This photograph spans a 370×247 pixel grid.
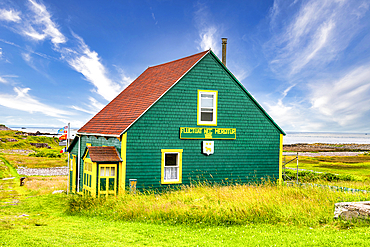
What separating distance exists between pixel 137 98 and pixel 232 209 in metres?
10.4

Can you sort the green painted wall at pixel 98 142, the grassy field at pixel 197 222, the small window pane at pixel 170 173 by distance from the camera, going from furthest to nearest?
the small window pane at pixel 170 173, the green painted wall at pixel 98 142, the grassy field at pixel 197 222

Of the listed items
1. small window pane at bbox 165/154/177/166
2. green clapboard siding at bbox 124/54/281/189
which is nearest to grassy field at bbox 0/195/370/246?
green clapboard siding at bbox 124/54/281/189

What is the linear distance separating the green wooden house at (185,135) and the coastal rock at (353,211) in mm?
8220

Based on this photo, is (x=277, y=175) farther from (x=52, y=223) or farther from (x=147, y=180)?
(x=52, y=223)

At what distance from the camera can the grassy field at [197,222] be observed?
9.23 m

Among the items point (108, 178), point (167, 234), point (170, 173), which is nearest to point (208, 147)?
point (170, 173)

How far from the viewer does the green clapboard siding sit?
665 inches

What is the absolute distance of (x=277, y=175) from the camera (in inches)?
779

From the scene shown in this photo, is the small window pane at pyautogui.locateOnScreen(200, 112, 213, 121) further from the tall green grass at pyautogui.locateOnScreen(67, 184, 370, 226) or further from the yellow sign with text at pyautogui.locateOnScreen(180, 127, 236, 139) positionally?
the tall green grass at pyautogui.locateOnScreen(67, 184, 370, 226)

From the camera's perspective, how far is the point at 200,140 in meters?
18.1

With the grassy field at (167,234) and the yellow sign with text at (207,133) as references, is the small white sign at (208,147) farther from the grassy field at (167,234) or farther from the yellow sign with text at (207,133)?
the grassy field at (167,234)

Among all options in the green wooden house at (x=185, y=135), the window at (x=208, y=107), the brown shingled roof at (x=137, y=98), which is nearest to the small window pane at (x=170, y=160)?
the green wooden house at (x=185, y=135)

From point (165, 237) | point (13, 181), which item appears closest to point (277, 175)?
point (165, 237)

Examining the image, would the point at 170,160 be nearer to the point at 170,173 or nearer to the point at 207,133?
the point at 170,173
